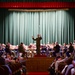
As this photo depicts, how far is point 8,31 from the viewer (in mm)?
30578

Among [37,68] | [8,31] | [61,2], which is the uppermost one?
[61,2]

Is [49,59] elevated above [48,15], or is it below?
below

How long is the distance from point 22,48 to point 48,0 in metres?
5.59

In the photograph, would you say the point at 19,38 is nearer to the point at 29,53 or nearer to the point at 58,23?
the point at 58,23

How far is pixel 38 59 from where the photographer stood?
18.3 metres

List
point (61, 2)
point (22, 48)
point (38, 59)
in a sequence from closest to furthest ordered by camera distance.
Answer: point (38, 59)
point (22, 48)
point (61, 2)

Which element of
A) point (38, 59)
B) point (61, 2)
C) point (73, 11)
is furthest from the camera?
point (73, 11)

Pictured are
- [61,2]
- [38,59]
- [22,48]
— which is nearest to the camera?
[38,59]

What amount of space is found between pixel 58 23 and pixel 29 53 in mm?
6759

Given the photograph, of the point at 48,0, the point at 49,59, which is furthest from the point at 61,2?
the point at 49,59

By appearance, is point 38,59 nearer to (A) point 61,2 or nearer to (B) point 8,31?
(A) point 61,2

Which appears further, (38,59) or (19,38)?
(19,38)

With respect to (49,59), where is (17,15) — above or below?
above

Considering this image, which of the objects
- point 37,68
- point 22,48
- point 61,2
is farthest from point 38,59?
point 61,2
